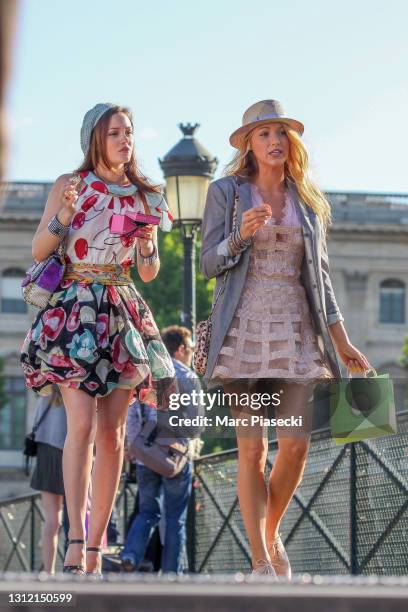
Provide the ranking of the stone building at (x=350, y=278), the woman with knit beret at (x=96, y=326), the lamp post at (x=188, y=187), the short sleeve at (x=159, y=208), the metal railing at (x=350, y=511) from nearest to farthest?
the woman with knit beret at (x=96, y=326) → the short sleeve at (x=159, y=208) → the metal railing at (x=350, y=511) → the lamp post at (x=188, y=187) → the stone building at (x=350, y=278)

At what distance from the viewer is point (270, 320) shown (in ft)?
18.2

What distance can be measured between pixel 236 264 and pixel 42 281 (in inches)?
27.3

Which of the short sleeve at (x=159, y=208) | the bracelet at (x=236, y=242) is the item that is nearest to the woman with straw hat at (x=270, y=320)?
the bracelet at (x=236, y=242)

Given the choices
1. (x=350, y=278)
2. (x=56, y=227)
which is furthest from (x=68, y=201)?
(x=350, y=278)

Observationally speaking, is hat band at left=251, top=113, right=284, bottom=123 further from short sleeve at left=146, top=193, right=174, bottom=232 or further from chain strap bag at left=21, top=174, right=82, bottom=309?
chain strap bag at left=21, top=174, right=82, bottom=309

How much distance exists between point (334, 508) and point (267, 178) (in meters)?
2.55

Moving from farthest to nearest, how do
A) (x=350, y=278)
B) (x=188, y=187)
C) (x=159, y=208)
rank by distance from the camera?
(x=350, y=278) → (x=188, y=187) → (x=159, y=208)

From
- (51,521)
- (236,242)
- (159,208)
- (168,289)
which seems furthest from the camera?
(168,289)

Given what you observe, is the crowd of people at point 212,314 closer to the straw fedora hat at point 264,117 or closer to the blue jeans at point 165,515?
the straw fedora hat at point 264,117

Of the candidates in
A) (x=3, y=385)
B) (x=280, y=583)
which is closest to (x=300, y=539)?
(x=280, y=583)

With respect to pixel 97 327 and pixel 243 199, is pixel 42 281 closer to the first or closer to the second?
pixel 97 327

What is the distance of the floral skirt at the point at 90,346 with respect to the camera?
5.44m

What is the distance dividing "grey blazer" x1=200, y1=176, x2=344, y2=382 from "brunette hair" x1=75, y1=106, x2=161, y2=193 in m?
0.26

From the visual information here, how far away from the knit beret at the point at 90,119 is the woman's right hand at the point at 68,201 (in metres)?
0.32
